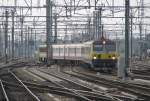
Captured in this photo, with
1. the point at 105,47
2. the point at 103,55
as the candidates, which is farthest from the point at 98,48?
the point at 103,55

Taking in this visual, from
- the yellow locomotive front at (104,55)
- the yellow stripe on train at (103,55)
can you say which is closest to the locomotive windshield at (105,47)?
the yellow locomotive front at (104,55)

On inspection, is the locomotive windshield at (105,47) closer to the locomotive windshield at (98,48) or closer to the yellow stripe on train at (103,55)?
the locomotive windshield at (98,48)

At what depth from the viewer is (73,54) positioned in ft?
164

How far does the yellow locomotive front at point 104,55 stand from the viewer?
36.9 m

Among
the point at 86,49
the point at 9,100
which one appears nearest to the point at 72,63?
the point at 86,49

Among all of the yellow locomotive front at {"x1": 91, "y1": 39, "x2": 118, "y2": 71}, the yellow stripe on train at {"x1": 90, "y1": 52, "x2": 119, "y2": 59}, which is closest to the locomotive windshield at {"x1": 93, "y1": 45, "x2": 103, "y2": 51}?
the yellow locomotive front at {"x1": 91, "y1": 39, "x2": 118, "y2": 71}

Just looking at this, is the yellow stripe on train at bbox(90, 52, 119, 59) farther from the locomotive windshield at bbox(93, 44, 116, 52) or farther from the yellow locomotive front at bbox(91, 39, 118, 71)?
the locomotive windshield at bbox(93, 44, 116, 52)

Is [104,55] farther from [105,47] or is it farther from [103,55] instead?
[105,47]

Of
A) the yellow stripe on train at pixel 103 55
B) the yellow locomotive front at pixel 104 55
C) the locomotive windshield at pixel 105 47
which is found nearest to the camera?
the yellow locomotive front at pixel 104 55

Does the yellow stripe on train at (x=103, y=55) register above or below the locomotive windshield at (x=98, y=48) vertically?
below

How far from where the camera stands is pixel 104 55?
3728 cm

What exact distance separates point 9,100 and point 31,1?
29.4m

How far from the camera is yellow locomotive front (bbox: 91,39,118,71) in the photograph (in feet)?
121

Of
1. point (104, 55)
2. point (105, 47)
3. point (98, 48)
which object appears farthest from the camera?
point (105, 47)
